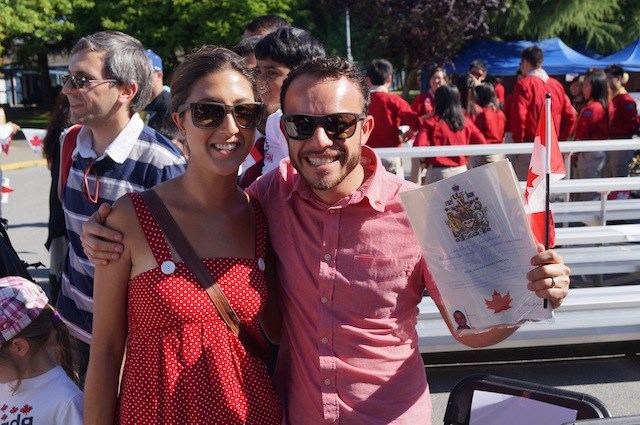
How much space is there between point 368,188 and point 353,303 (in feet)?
1.05

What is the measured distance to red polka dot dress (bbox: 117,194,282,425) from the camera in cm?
212

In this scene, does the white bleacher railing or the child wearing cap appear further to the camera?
the white bleacher railing

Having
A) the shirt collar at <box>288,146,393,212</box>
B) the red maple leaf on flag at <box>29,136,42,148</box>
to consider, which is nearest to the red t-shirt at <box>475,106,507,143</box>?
the red maple leaf on flag at <box>29,136,42,148</box>

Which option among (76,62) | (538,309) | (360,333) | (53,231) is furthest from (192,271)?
(53,231)

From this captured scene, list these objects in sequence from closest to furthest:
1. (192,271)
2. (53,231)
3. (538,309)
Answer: (538,309)
(192,271)
(53,231)

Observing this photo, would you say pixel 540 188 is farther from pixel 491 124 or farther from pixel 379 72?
pixel 491 124

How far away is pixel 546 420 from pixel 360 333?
691mm

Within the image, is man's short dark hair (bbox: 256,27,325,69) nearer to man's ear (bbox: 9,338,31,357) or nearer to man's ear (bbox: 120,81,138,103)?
man's ear (bbox: 120,81,138,103)

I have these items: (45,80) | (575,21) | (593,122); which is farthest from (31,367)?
(45,80)

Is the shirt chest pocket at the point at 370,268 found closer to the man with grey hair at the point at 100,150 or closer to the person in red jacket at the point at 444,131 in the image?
the man with grey hair at the point at 100,150

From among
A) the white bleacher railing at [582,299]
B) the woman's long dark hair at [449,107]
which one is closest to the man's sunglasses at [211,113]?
the white bleacher railing at [582,299]

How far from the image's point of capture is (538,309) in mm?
1985

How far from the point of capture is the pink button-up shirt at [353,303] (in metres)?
2.24

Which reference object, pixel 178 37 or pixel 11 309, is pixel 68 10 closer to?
pixel 178 37
